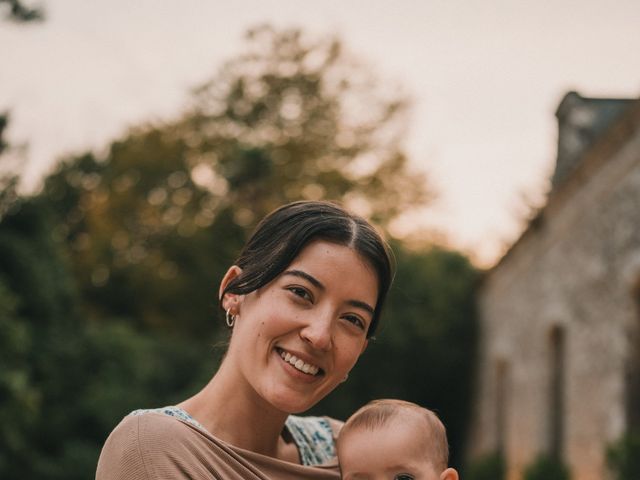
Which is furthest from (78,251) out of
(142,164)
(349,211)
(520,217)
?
(349,211)

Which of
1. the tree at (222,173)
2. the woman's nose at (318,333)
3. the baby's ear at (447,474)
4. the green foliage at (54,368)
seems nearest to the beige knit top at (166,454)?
the woman's nose at (318,333)

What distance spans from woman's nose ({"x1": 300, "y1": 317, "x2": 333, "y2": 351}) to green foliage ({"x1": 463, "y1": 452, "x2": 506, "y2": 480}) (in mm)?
14662

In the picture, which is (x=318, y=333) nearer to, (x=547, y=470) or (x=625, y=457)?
(x=625, y=457)

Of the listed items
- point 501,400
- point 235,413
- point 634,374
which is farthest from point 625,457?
point 501,400

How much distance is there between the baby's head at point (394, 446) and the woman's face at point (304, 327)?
23 centimetres

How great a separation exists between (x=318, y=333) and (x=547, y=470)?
10778 mm

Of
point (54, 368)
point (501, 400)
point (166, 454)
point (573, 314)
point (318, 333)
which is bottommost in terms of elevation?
point (501, 400)

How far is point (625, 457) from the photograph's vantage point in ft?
28.2

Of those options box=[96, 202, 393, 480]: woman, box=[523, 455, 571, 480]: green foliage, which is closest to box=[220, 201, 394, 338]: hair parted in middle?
box=[96, 202, 393, 480]: woman

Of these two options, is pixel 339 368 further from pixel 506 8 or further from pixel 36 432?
pixel 36 432

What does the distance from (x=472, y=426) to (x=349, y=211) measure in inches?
664

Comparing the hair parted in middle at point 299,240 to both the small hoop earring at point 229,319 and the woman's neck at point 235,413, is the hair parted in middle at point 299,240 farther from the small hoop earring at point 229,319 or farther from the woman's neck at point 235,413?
the woman's neck at point 235,413

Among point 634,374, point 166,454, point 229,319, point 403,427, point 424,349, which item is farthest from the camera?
point 424,349

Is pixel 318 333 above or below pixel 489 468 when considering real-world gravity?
above
